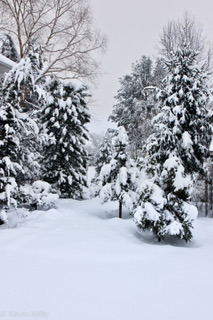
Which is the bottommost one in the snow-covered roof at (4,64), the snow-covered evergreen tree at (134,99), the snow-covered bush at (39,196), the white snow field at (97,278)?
the white snow field at (97,278)

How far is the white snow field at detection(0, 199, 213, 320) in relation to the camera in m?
2.64

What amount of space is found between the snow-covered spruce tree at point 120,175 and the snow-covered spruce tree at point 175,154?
75.9 inches

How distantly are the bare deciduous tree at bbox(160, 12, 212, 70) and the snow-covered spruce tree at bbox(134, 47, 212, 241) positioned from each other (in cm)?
951

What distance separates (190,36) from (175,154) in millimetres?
14060

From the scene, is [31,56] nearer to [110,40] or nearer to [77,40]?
[77,40]

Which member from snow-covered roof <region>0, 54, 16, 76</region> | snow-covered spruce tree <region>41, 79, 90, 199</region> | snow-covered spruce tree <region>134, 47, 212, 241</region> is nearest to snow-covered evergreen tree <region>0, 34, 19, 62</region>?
snow-covered roof <region>0, 54, 16, 76</region>

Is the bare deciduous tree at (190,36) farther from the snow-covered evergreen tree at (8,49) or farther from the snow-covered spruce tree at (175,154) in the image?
the snow-covered evergreen tree at (8,49)

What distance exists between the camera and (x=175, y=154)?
23.3ft

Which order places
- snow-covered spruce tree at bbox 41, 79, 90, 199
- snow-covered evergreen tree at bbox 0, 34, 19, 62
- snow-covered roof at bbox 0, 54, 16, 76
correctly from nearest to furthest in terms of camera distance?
snow-covered roof at bbox 0, 54, 16, 76, snow-covered spruce tree at bbox 41, 79, 90, 199, snow-covered evergreen tree at bbox 0, 34, 19, 62

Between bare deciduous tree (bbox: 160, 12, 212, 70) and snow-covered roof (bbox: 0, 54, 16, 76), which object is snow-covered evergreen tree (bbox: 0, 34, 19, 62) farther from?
bare deciduous tree (bbox: 160, 12, 212, 70)

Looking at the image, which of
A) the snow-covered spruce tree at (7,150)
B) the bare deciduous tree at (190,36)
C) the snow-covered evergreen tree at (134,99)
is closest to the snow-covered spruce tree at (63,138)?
the snow-covered spruce tree at (7,150)

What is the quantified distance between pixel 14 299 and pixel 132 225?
523cm

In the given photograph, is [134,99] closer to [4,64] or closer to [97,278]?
[4,64]

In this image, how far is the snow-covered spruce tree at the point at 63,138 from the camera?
1320cm
